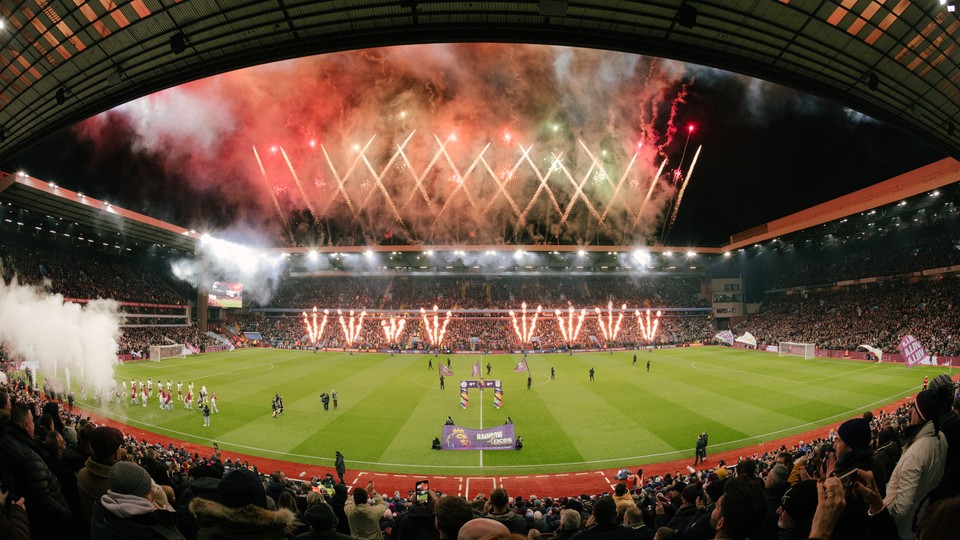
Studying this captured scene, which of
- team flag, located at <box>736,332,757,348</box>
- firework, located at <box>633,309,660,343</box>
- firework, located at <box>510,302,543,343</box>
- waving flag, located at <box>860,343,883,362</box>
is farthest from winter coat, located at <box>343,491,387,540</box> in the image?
firework, located at <box>633,309,660,343</box>

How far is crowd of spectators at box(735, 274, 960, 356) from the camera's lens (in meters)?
46.9

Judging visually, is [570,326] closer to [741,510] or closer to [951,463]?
[951,463]

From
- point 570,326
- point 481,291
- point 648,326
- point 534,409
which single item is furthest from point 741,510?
point 481,291

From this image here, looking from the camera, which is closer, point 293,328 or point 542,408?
point 542,408

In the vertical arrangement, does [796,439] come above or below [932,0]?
below

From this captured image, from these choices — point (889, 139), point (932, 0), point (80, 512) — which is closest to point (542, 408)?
point (932, 0)

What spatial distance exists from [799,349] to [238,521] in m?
65.8

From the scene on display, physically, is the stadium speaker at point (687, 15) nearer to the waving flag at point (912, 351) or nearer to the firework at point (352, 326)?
the waving flag at point (912, 351)

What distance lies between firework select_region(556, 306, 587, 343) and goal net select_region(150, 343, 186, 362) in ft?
176

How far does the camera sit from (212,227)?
7106cm

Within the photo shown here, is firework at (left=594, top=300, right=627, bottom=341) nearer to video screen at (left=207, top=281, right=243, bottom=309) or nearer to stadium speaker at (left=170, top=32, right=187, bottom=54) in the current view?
video screen at (left=207, top=281, right=243, bottom=309)

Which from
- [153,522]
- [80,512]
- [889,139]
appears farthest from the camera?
[889,139]

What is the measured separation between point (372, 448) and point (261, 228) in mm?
64569

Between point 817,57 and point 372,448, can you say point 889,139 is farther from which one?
point 372,448
